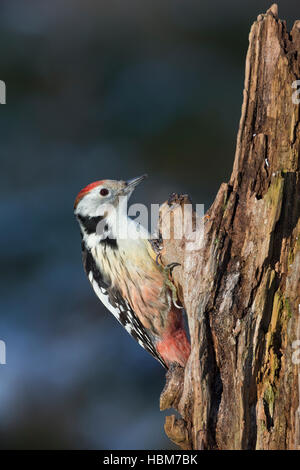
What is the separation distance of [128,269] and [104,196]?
261 millimetres

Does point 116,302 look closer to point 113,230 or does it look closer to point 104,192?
point 113,230

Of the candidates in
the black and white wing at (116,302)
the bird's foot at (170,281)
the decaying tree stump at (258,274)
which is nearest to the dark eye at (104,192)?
the black and white wing at (116,302)

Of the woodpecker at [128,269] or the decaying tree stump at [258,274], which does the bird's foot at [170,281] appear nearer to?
the woodpecker at [128,269]

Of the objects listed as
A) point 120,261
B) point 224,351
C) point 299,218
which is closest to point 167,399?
point 224,351

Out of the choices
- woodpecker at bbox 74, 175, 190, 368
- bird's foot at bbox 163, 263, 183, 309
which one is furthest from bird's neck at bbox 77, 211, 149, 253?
bird's foot at bbox 163, 263, 183, 309

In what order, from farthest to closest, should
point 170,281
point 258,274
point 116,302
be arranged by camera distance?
point 116,302 → point 170,281 → point 258,274

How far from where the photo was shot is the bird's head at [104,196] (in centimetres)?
174

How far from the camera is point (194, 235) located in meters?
1.35

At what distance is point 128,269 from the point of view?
5.69 ft

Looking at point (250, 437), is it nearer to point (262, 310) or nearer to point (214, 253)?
point (262, 310)

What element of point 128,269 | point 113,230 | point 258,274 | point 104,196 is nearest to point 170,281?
point 128,269

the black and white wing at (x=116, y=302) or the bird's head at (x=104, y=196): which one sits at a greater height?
the bird's head at (x=104, y=196)

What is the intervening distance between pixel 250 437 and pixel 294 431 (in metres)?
0.11

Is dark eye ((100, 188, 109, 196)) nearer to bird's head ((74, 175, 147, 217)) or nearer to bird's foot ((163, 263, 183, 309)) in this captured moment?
bird's head ((74, 175, 147, 217))
